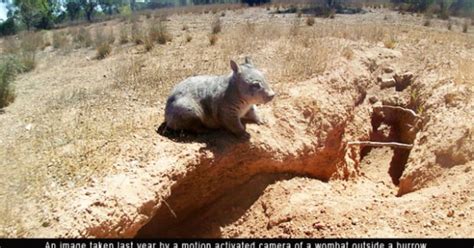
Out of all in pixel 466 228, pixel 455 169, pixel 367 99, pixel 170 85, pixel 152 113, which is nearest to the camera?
pixel 466 228

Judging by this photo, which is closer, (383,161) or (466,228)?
(466,228)

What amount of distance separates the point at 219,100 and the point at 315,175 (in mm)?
2712

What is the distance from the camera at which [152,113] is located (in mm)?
7648

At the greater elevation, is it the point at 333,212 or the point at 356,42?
the point at 356,42

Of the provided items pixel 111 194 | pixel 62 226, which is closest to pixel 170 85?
pixel 111 194

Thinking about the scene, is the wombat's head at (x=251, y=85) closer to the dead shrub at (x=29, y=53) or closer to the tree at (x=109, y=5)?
the dead shrub at (x=29, y=53)

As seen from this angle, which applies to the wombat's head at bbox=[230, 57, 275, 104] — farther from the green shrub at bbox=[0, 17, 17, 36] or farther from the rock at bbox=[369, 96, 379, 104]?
the green shrub at bbox=[0, 17, 17, 36]

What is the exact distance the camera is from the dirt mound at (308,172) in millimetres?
5461

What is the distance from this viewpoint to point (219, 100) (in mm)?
6430

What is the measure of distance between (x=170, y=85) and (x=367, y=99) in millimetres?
4508

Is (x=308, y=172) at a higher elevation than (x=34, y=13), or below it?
below

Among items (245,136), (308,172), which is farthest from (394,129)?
(245,136)

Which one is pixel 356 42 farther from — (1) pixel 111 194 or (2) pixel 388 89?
(1) pixel 111 194
